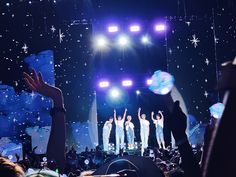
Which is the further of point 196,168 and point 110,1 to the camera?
point 110,1

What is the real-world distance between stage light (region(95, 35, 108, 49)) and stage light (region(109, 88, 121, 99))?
162 cm

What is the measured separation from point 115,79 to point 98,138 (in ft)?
7.56

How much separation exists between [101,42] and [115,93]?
6.42 feet

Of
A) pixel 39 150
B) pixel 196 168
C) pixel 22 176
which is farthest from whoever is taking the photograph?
pixel 39 150

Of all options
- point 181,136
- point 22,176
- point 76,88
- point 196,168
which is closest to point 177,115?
point 181,136

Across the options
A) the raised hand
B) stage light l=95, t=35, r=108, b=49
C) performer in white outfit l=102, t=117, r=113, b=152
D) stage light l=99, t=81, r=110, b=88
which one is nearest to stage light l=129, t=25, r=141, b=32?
stage light l=95, t=35, r=108, b=49

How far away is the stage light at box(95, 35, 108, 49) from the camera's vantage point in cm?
1480

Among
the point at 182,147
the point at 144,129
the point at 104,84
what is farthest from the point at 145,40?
the point at 182,147

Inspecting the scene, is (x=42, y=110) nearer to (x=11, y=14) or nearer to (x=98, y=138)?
(x=98, y=138)

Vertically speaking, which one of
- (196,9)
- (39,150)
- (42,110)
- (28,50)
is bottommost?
(39,150)

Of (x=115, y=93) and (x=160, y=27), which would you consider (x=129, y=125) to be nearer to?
(x=115, y=93)

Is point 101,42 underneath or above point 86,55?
above

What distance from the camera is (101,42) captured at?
1488 centimetres

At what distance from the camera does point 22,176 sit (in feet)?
4.08
